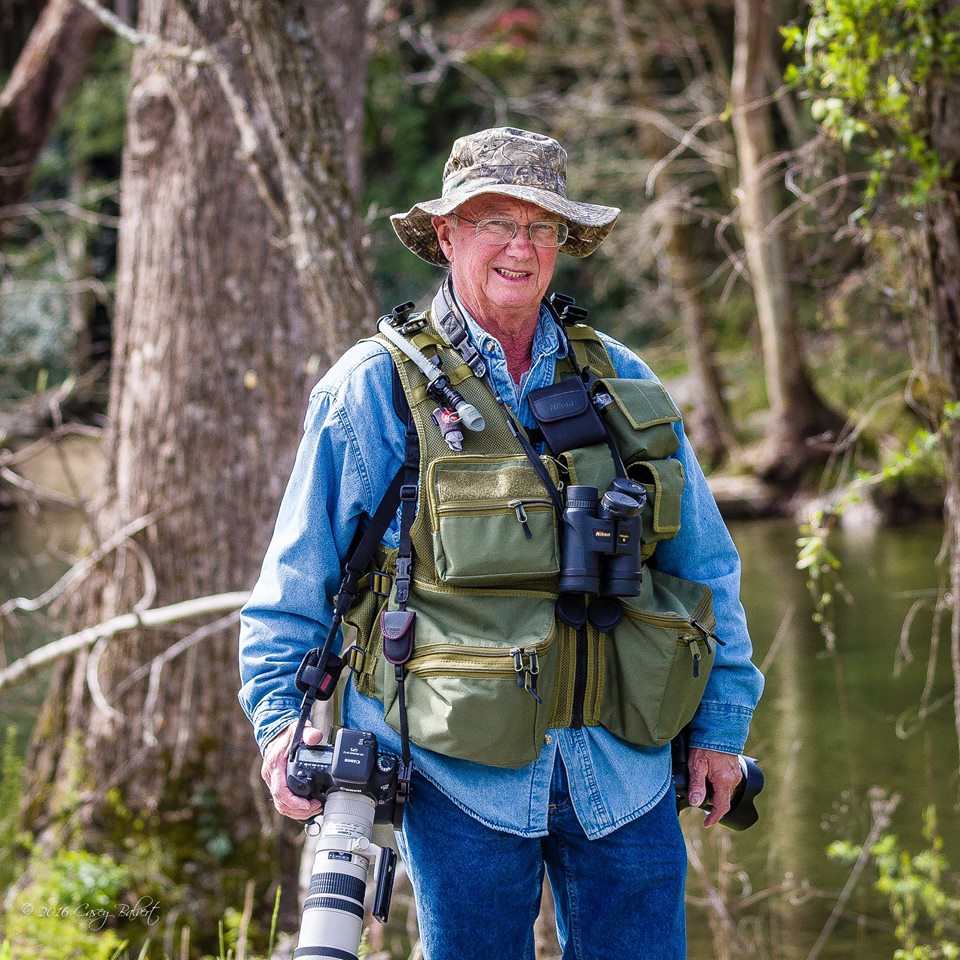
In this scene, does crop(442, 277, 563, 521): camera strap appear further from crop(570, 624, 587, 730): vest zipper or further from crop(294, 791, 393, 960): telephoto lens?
crop(294, 791, 393, 960): telephoto lens

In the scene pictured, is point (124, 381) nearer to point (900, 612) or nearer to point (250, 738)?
point (250, 738)

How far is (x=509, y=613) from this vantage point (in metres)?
2.17

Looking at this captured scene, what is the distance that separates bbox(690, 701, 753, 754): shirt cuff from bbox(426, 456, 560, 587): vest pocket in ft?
1.50

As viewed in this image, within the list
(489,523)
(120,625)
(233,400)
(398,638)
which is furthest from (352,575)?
(233,400)

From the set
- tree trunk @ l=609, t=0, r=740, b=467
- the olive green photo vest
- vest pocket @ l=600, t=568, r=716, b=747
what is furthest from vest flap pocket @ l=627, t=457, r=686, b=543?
tree trunk @ l=609, t=0, r=740, b=467

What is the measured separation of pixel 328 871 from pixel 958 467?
234cm

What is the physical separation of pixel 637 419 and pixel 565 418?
0.14 m

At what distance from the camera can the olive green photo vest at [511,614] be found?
211 cm

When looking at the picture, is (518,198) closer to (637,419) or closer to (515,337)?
(515,337)

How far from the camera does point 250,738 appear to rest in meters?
5.44

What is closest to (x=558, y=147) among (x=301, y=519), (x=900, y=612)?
(x=301, y=519)

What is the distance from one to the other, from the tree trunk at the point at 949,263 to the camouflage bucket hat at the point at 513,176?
5.10 feet

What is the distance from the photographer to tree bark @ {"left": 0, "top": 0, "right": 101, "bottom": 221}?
7137 millimetres

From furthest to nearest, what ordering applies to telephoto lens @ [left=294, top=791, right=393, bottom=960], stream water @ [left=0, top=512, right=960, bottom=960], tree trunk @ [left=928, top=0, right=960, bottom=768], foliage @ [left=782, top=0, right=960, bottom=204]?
stream water @ [left=0, top=512, right=960, bottom=960]
tree trunk @ [left=928, top=0, right=960, bottom=768]
foliage @ [left=782, top=0, right=960, bottom=204]
telephoto lens @ [left=294, top=791, right=393, bottom=960]
